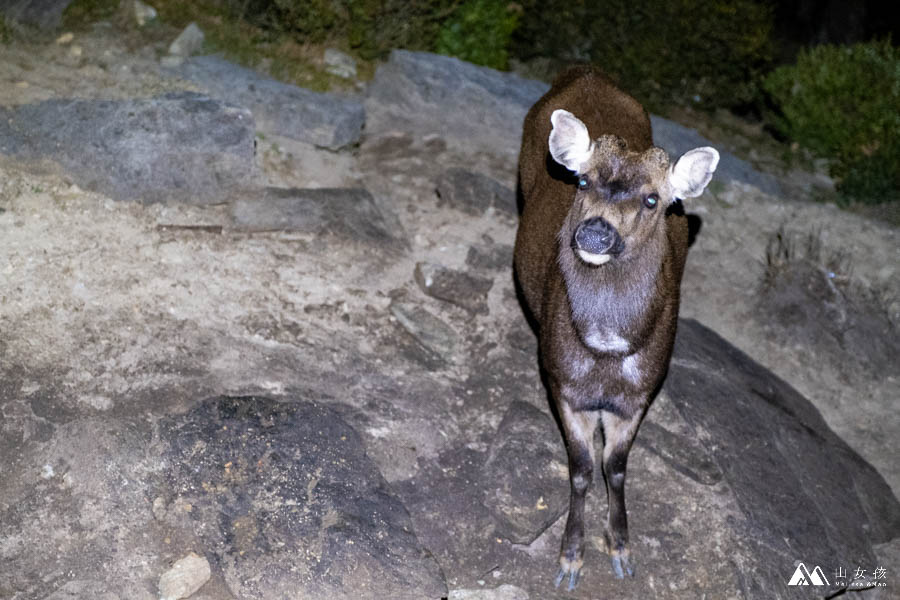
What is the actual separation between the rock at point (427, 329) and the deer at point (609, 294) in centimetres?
87

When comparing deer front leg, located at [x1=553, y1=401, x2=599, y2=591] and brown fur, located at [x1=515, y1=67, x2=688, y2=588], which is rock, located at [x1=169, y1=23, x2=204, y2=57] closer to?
brown fur, located at [x1=515, y1=67, x2=688, y2=588]

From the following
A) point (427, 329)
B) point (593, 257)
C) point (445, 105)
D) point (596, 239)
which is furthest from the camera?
point (445, 105)

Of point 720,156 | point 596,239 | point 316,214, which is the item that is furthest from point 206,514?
point 720,156

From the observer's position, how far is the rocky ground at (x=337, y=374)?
4.18 metres

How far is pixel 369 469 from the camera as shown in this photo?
4625 mm

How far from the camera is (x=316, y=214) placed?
6395mm

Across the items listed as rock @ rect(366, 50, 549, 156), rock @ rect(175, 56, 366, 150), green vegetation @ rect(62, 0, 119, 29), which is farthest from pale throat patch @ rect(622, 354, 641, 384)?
green vegetation @ rect(62, 0, 119, 29)

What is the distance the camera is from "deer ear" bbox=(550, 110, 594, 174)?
13.9 ft

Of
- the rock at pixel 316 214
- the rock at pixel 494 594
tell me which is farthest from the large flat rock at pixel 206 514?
the rock at pixel 316 214

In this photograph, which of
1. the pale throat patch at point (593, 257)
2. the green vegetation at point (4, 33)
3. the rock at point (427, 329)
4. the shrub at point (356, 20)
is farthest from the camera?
the shrub at point (356, 20)

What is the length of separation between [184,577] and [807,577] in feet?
10.6

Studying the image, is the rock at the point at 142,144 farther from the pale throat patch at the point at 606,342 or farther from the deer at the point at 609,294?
the pale throat patch at the point at 606,342

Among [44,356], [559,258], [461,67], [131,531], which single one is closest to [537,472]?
[559,258]

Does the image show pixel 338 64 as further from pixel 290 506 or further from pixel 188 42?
pixel 290 506
